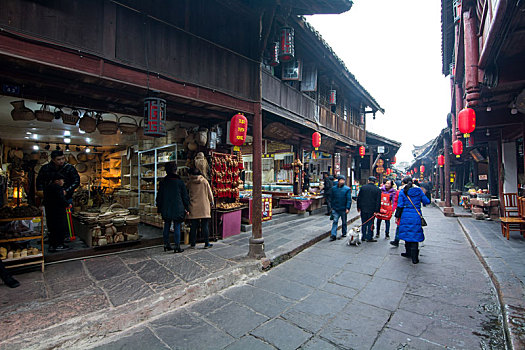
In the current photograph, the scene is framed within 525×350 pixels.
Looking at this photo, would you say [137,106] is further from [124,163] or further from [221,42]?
[124,163]

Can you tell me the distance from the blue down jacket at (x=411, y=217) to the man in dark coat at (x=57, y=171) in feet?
24.5

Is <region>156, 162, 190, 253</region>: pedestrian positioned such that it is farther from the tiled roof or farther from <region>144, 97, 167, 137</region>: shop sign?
the tiled roof

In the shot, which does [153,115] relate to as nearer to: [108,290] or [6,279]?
[108,290]

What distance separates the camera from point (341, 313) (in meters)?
3.47

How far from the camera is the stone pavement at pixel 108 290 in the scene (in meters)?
2.79

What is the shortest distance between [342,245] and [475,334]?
4.05m

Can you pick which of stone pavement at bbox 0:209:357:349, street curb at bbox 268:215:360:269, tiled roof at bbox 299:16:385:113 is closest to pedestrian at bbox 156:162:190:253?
stone pavement at bbox 0:209:357:349

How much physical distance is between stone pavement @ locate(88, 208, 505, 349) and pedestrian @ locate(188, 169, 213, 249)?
201cm

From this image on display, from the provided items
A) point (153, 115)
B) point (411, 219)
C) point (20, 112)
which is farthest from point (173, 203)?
point (411, 219)

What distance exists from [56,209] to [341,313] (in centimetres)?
591

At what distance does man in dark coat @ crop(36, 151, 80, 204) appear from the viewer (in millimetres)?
5406

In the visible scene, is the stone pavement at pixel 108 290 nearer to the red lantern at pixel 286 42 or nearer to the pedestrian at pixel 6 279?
the pedestrian at pixel 6 279

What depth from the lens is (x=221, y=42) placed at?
5.93 meters

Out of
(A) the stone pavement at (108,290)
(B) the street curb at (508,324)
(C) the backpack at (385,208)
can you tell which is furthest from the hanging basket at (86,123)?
(C) the backpack at (385,208)
